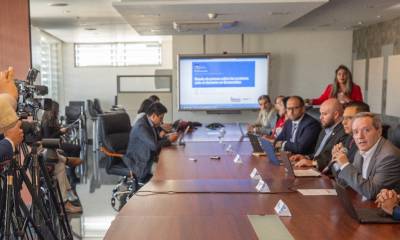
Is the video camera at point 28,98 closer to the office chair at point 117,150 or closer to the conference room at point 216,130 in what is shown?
the conference room at point 216,130

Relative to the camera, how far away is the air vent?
6.50m

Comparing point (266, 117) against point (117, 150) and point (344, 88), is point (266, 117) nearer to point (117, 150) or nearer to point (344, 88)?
point (344, 88)

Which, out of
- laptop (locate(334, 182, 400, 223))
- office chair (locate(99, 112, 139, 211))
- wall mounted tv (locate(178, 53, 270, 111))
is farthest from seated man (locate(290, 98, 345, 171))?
wall mounted tv (locate(178, 53, 270, 111))

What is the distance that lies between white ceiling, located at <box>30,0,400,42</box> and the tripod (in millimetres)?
2655

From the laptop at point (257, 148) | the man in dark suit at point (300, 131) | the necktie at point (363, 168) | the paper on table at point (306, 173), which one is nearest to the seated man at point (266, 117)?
the man in dark suit at point (300, 131)

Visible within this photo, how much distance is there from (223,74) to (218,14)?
215 centimetres

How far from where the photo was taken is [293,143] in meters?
4.43

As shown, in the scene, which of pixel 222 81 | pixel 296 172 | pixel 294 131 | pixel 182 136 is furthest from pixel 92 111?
pixel 296 172

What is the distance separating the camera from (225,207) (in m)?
2.28

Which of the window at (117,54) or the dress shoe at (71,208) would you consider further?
the window at (117,54)

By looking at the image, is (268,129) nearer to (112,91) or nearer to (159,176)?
(159,176)

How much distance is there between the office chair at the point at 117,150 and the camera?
468cm

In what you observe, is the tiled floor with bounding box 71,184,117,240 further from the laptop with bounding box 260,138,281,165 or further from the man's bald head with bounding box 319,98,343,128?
the man's bald head with bounding box 319,98,343,128

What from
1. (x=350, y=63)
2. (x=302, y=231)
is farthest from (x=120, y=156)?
(x=350, y=63)
